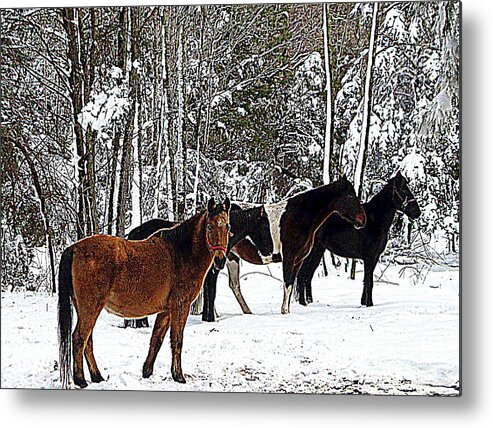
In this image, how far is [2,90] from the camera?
366 cm

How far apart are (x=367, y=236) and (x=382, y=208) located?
4.6 inches

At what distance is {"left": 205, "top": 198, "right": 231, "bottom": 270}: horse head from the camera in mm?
3523

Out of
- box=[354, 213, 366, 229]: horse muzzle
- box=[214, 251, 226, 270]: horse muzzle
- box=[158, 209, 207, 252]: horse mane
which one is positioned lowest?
box=[214, 251, 226, 270]: horse muzzle

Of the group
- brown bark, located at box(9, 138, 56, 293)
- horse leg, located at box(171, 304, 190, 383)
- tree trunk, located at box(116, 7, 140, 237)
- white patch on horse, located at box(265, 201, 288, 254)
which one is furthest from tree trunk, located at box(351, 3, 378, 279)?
brown bark, located at box(9, 138, 56, 293)

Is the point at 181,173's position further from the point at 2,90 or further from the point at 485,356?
the point at 485,356

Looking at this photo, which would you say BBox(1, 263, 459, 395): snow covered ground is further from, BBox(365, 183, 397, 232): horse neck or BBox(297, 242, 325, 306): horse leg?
BBox(365, 183, 397, 232): horse neck

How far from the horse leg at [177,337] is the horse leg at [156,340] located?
0.11ft

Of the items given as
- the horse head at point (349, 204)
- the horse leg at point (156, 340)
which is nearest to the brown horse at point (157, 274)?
the horse leg at point (156, 340)

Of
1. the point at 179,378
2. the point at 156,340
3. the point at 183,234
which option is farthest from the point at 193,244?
the point at 179,378

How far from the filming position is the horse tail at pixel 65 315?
357 centimetres

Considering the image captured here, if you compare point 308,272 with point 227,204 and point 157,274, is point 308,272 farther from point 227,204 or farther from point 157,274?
point 157,274

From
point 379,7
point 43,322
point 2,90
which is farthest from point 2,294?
point 379,7

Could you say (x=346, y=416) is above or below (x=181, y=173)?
below

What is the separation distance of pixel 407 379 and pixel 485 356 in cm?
29
